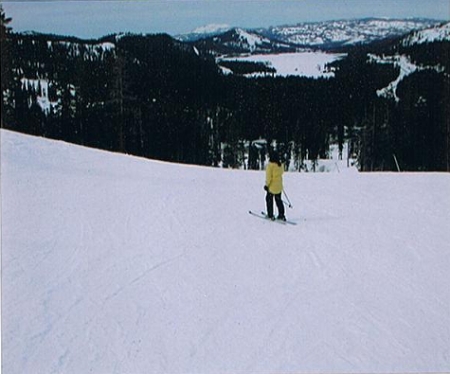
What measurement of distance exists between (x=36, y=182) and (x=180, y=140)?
9.23 metres

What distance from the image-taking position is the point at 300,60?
201 inches

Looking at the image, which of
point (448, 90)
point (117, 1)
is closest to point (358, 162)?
point (448, 90)

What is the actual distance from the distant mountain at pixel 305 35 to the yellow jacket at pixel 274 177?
68.3 inches

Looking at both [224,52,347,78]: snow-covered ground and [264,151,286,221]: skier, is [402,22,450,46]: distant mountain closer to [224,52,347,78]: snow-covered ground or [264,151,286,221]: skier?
[224,52,347,78]: snow-covered ground

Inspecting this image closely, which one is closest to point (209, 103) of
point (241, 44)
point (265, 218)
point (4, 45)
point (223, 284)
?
point (265, 218)

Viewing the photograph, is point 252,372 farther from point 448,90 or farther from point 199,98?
point 199,98

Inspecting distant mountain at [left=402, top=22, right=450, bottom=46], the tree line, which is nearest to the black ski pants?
the tree line

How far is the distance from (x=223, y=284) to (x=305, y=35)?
2944 millimetres

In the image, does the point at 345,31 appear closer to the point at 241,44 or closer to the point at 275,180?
the point at 241,44

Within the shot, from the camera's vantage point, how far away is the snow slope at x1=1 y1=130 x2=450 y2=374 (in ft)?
10.1

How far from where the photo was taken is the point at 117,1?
495cm

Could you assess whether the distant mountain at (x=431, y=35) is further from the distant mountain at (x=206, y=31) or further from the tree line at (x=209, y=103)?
the distant mountain at (x=206, y=31)

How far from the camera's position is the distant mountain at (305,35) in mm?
4336

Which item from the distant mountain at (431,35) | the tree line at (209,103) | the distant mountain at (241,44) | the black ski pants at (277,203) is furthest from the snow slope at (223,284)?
the distant mountain at (241,44)
